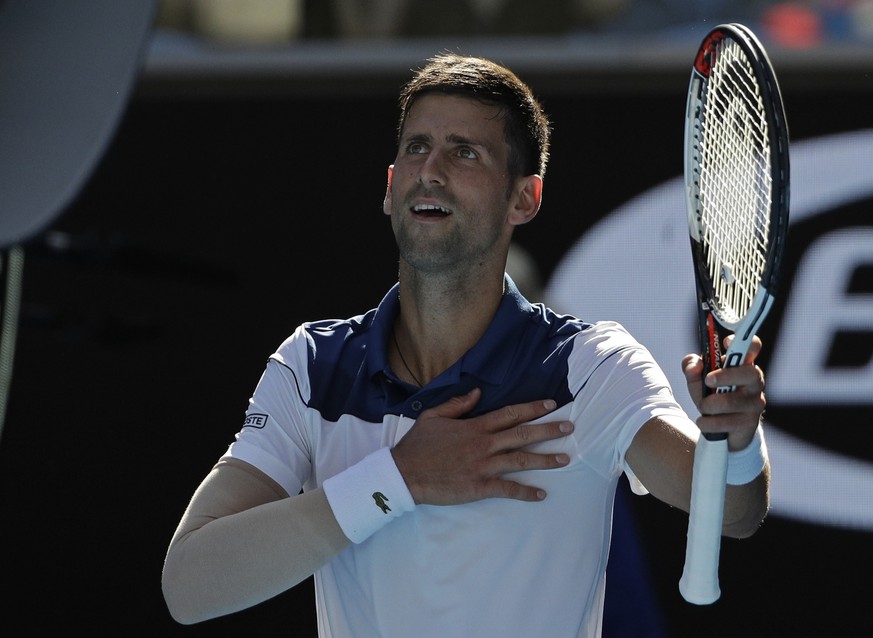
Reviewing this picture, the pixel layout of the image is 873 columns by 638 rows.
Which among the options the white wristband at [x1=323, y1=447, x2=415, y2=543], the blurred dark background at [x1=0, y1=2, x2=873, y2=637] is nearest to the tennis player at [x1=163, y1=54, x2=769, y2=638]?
the white wristband at [x1=323, y1=447, x2=415, y2=543]

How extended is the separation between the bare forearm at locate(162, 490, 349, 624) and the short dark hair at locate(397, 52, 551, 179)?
0.79 metres

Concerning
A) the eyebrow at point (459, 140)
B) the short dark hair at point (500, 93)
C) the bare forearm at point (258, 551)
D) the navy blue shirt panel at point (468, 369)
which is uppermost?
the short dark hair at point (500, 93)

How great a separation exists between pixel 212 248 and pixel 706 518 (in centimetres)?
294

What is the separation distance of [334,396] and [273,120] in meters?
2.39

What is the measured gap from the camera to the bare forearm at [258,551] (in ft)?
6.95

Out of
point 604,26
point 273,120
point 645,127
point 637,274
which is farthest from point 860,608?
point 273,120

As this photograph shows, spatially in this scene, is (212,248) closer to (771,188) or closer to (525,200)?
(525,200)

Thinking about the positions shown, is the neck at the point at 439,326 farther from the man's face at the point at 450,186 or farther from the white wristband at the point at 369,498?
the white wristband at the point at 369,498

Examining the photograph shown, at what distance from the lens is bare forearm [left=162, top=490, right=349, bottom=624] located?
2.12 m

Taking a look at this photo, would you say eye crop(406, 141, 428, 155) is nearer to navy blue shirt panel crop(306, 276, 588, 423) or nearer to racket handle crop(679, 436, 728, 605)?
navy blue shirt panel crop(306, 276, 588, 423)

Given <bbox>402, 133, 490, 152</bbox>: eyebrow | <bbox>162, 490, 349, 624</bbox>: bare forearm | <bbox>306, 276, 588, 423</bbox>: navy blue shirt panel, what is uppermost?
<bbox>402, 133, 490, 152</bbox>: eyebrow

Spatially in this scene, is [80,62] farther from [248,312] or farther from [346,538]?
[248,312]

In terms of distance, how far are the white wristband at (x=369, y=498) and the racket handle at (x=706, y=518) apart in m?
0.47

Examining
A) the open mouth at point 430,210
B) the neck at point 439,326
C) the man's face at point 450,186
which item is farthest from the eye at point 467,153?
the neck at point 439,326
